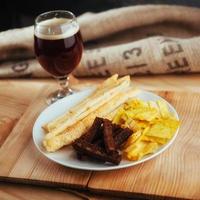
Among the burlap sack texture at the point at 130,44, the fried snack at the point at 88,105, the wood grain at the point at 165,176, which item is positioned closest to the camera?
the wood grain at the point at 165,176

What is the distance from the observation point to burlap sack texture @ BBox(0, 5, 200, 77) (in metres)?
1.02

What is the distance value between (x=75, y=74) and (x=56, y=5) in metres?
0.45

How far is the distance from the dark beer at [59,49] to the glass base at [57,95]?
6 cm

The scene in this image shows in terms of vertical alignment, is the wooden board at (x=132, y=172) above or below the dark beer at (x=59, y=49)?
below

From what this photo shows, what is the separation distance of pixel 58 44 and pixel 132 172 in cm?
32

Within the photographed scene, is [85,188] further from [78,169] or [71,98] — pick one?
[71,98]

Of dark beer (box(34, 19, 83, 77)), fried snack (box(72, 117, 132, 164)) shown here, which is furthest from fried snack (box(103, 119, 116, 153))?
dark beer (box(34, 19, 83, 77))

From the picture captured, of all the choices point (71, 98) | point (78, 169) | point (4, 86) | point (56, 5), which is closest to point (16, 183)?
point (78, 169)

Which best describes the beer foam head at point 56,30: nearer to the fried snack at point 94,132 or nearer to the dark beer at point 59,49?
the dark beer at point 59,49

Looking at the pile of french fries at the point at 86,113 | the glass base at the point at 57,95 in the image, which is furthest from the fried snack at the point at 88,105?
the glass base at the point at 57,95

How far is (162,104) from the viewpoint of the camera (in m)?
0.82

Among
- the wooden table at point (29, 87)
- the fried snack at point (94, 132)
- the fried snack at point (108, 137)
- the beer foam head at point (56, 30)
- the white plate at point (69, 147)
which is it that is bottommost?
the wooden table at point (29, 87)

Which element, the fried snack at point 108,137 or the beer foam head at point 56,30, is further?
the beer foam head at point 56,30

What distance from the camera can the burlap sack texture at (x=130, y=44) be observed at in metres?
1.02
